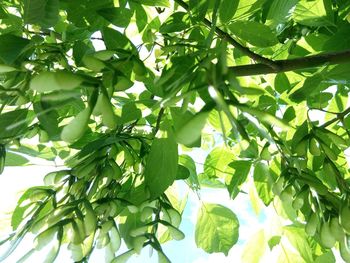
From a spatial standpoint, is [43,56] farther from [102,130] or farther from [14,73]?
[102,130]

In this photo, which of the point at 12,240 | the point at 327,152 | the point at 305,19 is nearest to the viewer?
the point at 12,240

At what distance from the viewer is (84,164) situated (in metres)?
0.58

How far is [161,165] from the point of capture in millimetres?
571

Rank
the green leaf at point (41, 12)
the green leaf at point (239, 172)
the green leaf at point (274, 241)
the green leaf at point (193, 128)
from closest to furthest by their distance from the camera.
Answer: the green leaf at point (193, 128) < the green leaf at point (41, 12) < the green leaf at point (239, 172) < the green leaf at point (274, 241)

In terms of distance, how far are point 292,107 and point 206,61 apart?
1.63 ft

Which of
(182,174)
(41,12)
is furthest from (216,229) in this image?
(41,12)

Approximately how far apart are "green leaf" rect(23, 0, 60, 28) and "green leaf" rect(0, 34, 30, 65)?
0.14 ft

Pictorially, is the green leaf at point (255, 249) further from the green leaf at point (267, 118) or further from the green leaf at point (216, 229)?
the green leaf at point (267, 118)

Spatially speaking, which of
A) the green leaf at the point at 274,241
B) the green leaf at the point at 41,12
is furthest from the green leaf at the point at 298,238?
the green leaf at the point at 41,12

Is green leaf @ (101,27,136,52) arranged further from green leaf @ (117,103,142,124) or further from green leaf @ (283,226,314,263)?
green leaf @ (283,226,314,263)

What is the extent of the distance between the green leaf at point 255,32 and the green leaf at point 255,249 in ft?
1.66

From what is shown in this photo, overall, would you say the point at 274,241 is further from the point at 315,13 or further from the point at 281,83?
the point at 315,13

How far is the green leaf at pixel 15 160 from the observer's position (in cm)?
74

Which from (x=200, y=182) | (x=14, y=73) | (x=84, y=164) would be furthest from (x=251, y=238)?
(x=14, y=73)
